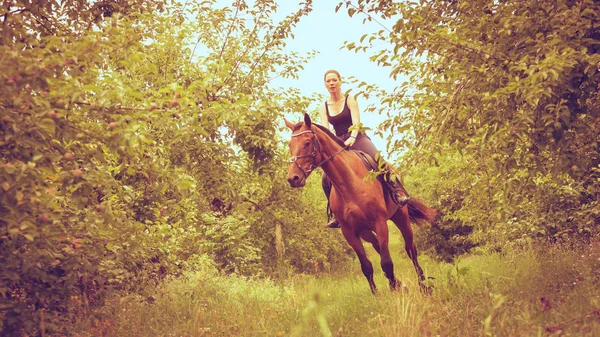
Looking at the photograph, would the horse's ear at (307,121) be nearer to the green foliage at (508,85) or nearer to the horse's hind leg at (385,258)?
the green foliage at (508,85)

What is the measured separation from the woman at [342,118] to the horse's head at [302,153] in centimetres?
120

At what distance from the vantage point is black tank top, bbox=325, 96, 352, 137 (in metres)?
8.37

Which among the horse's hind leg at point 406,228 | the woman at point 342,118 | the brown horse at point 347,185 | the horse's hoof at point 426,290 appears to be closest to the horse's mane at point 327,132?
the brown horse at point 347,185

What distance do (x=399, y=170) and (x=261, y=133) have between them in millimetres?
4516

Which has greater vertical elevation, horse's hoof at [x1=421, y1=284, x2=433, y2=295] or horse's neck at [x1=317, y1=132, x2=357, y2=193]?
horse's neck at [x1=317, y1=132, x2=357, y2=193]

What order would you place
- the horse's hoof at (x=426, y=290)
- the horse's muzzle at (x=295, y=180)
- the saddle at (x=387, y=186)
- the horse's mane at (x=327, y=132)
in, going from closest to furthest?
the horse's hoof at (x=426, y=290)
the horse's muzzle at (x=295, y=180)
the horse's mane at (x=327, y=132)
the saddle at (x=387, y=186)

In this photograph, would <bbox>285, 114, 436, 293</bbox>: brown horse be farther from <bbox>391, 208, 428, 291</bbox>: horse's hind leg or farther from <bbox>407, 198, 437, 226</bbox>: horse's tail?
<bbox>407, 198, 437, 226</bbox>: horse's tail

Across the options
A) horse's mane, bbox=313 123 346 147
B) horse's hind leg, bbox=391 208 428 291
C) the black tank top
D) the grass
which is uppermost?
the black tank top

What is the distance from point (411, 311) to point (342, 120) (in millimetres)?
4575

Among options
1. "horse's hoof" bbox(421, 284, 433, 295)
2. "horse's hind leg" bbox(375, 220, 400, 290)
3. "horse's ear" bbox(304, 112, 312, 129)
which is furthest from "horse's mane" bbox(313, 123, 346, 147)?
"horse's hoof" bbox(421, 284, 433, 295)

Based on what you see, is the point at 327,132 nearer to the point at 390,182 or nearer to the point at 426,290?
the point at 390,182

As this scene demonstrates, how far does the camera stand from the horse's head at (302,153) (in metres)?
6.69

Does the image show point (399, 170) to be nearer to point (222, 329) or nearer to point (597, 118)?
point (597, 118)

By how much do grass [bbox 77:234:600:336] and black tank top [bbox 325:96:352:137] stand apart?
283cm
